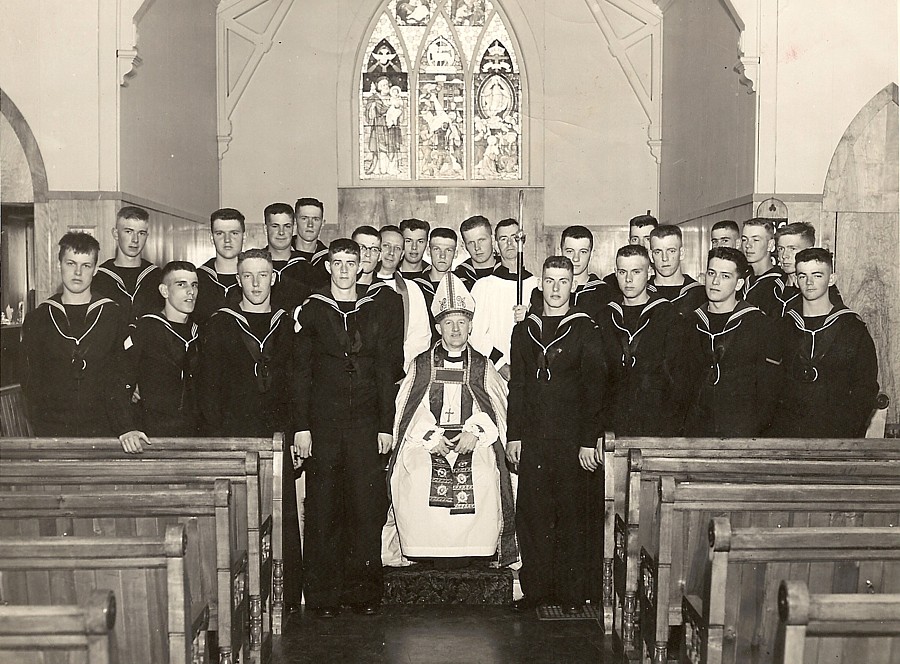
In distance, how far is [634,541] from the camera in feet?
14.1

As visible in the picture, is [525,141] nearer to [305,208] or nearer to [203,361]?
[305,208]

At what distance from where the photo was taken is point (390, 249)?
6.20 meters

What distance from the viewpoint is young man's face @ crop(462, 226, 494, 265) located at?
619 cm

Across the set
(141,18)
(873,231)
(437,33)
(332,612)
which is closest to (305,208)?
(141,18)

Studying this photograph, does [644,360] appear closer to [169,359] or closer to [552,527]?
[552,527]

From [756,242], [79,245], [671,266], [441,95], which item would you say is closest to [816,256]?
[671,266]

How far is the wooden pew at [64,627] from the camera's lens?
210cm

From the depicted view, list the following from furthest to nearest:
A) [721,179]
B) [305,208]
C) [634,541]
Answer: [721,179], [305,208], [634,541]

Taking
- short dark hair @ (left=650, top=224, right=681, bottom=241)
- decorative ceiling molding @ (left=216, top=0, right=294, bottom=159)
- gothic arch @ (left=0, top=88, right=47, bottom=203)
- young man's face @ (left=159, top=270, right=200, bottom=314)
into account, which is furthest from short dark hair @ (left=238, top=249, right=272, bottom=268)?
decorative ceiling molding @ (left=216, top=0, right=294, bottom=159)

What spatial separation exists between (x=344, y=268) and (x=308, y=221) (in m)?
1.73

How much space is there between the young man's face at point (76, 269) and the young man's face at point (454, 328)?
2076 mm

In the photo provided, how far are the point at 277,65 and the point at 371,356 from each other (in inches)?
262

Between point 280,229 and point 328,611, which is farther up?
point 280,229

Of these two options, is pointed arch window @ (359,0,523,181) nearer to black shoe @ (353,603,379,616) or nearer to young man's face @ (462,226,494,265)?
young man's face @ (462,226,494,265)
